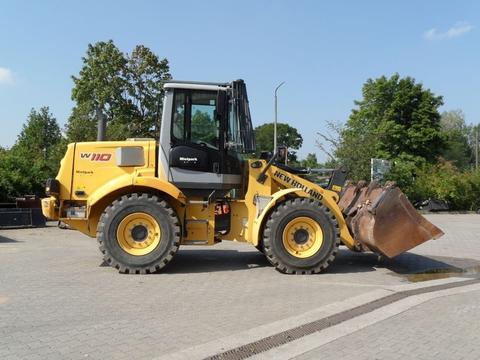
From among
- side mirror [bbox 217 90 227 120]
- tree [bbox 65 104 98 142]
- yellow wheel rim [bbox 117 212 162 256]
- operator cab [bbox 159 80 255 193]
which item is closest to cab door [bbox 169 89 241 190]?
operator cab [bbox 159 80 255 193]

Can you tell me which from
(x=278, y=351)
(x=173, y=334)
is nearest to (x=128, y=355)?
(x=173, y=334)

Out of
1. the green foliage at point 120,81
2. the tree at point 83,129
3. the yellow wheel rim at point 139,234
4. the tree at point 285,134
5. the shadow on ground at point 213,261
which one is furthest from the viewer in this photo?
the tree at point 285,134

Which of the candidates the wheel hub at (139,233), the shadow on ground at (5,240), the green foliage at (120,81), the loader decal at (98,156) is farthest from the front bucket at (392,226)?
the green foliage at (120,81)

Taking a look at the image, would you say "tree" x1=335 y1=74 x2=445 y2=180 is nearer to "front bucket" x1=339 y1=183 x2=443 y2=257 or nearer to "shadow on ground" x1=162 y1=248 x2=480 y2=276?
"shadow on ground" x1=162 y1=248 x2=480 y2=276

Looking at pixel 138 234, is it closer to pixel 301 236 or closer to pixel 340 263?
pixel 301 236

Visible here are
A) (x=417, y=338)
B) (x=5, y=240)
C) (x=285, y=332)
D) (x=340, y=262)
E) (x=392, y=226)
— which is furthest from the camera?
(x=5, y=240)

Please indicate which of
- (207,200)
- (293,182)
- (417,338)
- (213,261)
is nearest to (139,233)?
(207,200)

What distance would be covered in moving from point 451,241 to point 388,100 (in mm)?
33987

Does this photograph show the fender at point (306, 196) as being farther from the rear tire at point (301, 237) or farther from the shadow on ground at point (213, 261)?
the shadow on ground at point (213, 261)

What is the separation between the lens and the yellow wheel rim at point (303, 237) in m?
9.16

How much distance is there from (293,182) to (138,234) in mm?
2956

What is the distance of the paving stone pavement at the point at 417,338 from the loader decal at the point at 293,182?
3.26m

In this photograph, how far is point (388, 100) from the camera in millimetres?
46469

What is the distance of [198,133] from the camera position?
9414 millimetres
